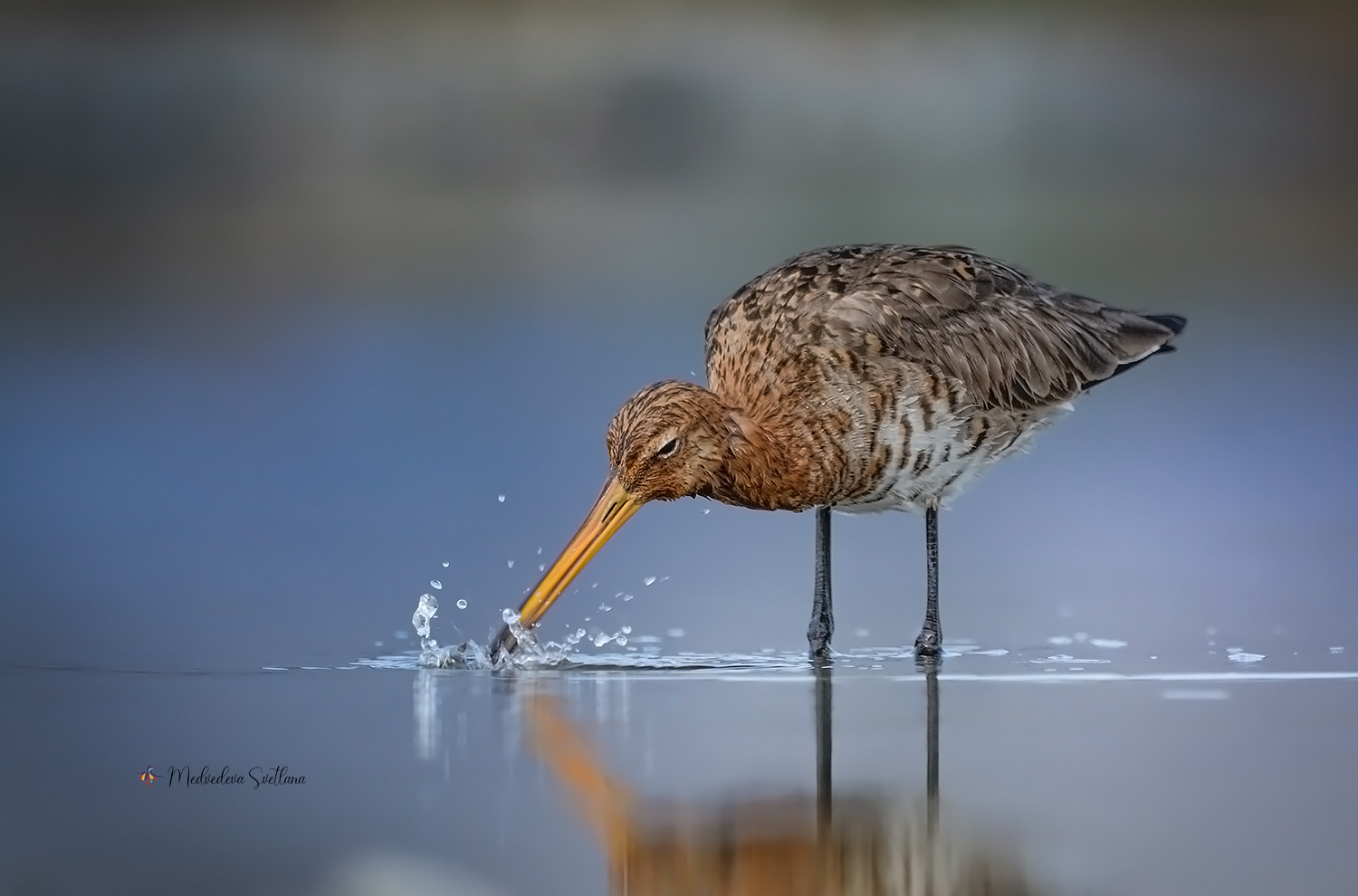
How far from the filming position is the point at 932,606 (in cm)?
561

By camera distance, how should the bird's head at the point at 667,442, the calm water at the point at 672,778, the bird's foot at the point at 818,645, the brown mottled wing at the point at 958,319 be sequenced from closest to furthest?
the calm water at the point at 672,778
the bird's head at the point at 667,442
the bird's foot at the point at 818,645
the brown mottled wing at the point at 958,319

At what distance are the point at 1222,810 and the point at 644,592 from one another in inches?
119

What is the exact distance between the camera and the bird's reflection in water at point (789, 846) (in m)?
2.92

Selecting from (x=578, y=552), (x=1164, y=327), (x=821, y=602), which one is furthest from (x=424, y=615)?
(x=1164, y=327)

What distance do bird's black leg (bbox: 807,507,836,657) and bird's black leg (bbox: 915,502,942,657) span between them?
0.29 meters

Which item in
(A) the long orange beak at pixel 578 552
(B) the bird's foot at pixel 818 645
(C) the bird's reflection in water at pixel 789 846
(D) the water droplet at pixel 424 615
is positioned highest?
Answer: (A) the long orange beak at pixel 578 552

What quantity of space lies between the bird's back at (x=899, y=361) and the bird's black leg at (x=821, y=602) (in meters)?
0.20

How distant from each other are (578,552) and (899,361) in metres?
1.30

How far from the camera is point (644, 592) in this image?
20.2 ft

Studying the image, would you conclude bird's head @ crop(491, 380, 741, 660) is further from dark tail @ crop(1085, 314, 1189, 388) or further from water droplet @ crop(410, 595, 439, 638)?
dark tail @ crop(1085, 314, 1189, 388)

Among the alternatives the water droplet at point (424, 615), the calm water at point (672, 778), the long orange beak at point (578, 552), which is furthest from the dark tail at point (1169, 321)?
the water droplet at point (424, 615)

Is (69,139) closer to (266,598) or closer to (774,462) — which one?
(266,598)

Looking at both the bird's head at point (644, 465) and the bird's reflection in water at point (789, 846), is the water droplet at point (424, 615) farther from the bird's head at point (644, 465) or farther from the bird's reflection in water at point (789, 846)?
the bird's reflection in water at point (789, 846)

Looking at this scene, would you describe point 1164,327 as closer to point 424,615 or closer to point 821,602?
point 821,602
